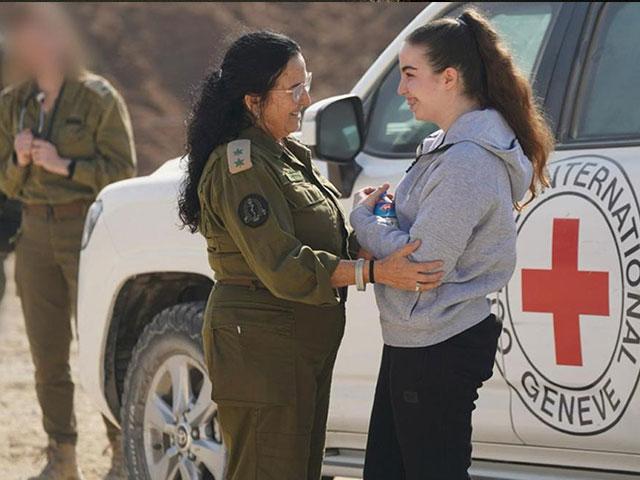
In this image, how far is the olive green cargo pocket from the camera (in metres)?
4.10

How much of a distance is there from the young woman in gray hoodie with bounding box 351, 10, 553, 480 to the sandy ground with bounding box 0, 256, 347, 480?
130 inches

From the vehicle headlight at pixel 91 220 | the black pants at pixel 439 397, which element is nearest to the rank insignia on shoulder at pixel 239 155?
the black pants at pixel 439 397

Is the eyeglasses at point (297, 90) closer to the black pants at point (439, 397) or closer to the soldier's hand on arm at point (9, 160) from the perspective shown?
the black pants at point (439, 397)

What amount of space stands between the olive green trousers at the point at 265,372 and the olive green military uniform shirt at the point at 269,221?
10 cm

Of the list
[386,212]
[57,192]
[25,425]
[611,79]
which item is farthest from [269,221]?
[25,425]

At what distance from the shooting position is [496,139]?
153 inches

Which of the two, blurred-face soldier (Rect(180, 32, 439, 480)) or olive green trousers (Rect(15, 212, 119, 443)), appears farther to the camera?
olive green trousers (Rect(15, 212, 119, 443))

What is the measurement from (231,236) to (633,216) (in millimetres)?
1217

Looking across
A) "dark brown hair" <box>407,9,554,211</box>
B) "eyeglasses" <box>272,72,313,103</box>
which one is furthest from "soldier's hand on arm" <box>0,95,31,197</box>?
"dark brown hair" <box>407,9,554,211</box>

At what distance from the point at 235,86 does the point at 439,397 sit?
1005 mm

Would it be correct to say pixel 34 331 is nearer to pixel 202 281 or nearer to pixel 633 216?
pixel 202 281

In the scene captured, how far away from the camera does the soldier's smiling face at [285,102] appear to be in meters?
4.13

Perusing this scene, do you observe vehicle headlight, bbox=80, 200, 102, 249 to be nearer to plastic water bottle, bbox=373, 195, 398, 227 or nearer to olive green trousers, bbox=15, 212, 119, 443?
olive green trousers, bbox=15, 212, 119, 443

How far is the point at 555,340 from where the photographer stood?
464cm
